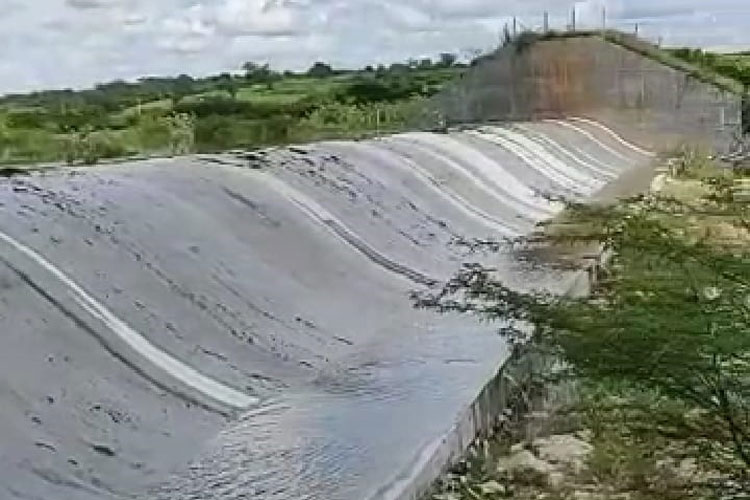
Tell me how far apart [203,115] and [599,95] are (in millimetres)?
5020

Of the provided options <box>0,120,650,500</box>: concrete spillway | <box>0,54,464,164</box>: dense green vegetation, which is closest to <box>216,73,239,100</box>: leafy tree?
<box>0,54,464,164</box>: dense green vegetation

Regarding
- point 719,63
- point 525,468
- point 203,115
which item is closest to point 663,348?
point 525,468

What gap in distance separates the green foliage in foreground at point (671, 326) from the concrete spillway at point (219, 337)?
2.10 ft

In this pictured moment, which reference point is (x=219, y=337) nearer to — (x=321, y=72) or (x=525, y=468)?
(x=525, y=468)

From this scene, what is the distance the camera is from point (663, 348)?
115 inches

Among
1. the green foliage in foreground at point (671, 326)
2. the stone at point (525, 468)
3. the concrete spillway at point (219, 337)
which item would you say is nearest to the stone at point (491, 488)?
the stone at point (525, 468)

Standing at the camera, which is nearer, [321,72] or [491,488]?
[491,488]

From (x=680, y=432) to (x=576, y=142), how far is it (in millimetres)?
11923

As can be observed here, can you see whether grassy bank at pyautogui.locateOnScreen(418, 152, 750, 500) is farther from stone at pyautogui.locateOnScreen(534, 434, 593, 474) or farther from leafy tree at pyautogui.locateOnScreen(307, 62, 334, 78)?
leafy tree at pyautogui.locateOnScreen(307, 62, 334, 78)

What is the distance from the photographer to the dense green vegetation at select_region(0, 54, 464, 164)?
12.3m

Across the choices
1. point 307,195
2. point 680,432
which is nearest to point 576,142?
point 307,195

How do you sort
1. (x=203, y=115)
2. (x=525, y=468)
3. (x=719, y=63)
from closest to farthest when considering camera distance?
(x=525, y=468)
(x=203, y=115)
(x=719, y=63)

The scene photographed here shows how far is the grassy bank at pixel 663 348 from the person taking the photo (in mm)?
2957

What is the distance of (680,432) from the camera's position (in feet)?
10.0
